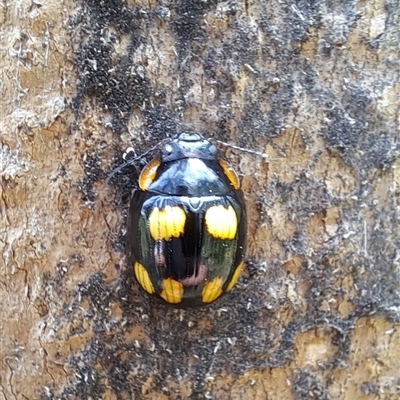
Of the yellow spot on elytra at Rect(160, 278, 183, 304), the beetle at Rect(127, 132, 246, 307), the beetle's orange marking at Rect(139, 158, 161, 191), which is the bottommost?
the yellow spot on elytra at Rect(160, 278, 183, 304)

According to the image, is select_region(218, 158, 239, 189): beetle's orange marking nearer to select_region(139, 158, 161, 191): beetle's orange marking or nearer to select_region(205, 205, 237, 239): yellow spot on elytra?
select_region(205, 205, 237, 239): yellow spot on elytra

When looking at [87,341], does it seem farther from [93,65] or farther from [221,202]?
[93,65]

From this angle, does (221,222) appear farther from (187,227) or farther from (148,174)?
(148,174)

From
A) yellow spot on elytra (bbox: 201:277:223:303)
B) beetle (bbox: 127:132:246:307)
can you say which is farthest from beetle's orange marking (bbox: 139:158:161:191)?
yellow spot on elytra (bbox: 201:277:223:303)

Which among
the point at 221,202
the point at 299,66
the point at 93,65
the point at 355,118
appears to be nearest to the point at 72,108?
the point at 93,65

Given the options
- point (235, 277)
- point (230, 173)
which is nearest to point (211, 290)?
point (235, 277)

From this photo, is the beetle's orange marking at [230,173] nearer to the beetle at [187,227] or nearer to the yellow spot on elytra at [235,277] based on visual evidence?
the beetle at [187,227]
